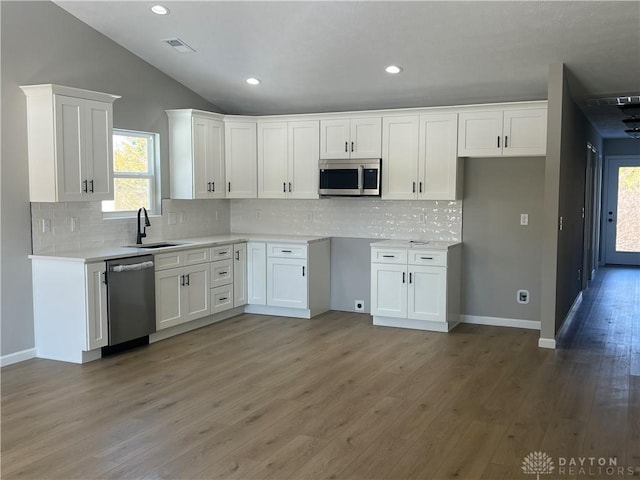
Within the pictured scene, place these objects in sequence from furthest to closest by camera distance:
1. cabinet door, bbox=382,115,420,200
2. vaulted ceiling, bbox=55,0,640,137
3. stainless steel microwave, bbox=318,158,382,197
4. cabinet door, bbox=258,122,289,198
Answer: cabinet door, bbox=258,122,289,198 → stainless steel microwave, bbox=318,158,382,197 → cabinet door, bbox=382,115,420,200 → vaulted ceiling, bbox=55,0,640,137

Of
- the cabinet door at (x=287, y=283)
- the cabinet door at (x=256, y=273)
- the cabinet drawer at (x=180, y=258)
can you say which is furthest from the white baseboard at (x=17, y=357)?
the cabinet door at (x=287, y=283)

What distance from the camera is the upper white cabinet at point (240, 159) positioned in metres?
6.80

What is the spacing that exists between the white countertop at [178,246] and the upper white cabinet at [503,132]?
6.53 ft

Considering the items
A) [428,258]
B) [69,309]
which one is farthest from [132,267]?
[428,258]

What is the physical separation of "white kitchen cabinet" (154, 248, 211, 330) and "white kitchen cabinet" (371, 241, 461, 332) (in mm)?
1755

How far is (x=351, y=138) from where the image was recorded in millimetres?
6445

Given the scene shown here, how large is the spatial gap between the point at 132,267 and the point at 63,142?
117 cm

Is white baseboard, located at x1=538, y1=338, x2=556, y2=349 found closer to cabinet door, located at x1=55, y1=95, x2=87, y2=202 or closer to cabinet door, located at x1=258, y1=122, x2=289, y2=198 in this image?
cabinet door, located at x1=258, y1=122, x2=289, y2=198

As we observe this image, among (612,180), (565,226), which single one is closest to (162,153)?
(565,226)

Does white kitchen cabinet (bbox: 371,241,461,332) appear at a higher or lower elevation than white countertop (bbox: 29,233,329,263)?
lower

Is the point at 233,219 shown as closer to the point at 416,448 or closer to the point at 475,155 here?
the point at 475,155

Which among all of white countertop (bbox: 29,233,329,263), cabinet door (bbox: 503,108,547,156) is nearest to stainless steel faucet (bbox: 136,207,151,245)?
white countertop (bbox: 29,233,329,263)

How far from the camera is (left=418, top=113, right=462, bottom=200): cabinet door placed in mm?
5988

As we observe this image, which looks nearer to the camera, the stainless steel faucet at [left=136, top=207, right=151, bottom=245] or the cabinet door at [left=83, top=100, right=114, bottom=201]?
the cabinet door at [left=83, top=100, right=114, bottom=201]
